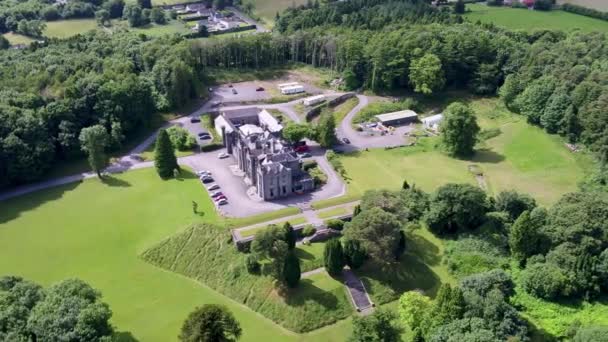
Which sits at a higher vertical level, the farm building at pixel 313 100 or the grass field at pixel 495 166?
the farm building at pixel 313 100

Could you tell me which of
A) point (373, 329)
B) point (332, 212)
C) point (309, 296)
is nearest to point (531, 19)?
point (332, 212)

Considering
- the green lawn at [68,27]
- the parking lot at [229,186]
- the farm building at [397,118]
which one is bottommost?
the parking lot at [229,186]

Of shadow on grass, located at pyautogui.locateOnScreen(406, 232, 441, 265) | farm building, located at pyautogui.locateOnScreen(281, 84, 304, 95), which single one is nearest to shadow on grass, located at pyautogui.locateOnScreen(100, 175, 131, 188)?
shadow on grass, located at pyautogui.locateOnScreen(406, 232, 441, 265)

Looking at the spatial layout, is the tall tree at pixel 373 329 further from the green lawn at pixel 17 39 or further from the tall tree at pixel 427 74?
the green lawn at pixel 17 39

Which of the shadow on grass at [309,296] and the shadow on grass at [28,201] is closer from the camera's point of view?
the shadow on grass at [309,296]

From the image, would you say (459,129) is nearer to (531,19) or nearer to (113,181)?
(113,181)

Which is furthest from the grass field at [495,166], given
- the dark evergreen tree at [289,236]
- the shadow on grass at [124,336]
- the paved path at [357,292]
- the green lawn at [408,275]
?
the shadow on grass at [124,336]
